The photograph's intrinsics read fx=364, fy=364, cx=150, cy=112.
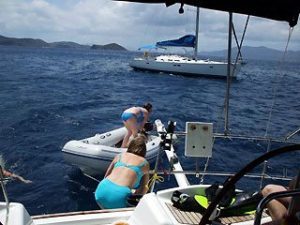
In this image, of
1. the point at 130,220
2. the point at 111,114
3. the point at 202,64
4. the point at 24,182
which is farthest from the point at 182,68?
the point at 130,220

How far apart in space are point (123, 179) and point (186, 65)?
32.7m

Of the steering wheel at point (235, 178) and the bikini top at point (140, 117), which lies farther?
the bikini top at point (140, 117)

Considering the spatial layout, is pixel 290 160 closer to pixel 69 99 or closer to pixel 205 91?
pixel 69 99

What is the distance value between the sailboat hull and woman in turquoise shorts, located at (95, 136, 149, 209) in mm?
31640

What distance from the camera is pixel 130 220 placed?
370 centimetres

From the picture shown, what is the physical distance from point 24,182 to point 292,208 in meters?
6.89

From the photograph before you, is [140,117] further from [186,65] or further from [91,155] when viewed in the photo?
[186,65]

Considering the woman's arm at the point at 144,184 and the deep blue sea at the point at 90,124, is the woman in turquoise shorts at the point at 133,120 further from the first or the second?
the woman's arm at the point at 144,184

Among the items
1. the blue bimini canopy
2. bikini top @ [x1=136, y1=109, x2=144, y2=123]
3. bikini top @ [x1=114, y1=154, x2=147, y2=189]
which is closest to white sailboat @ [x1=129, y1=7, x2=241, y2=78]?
the blue bimini canopy

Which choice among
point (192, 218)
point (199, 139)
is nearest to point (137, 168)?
point (199, 139)

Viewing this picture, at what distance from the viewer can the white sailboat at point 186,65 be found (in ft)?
119

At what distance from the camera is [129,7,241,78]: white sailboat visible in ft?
119

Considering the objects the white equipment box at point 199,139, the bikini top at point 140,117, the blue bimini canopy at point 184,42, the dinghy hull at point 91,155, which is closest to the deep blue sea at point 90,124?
the dinghy hull at point 91,155

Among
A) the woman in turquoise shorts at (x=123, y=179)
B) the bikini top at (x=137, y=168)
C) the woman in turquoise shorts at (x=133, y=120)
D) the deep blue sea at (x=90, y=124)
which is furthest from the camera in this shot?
the woman in turquoise shorts at (x=133, y=120)
